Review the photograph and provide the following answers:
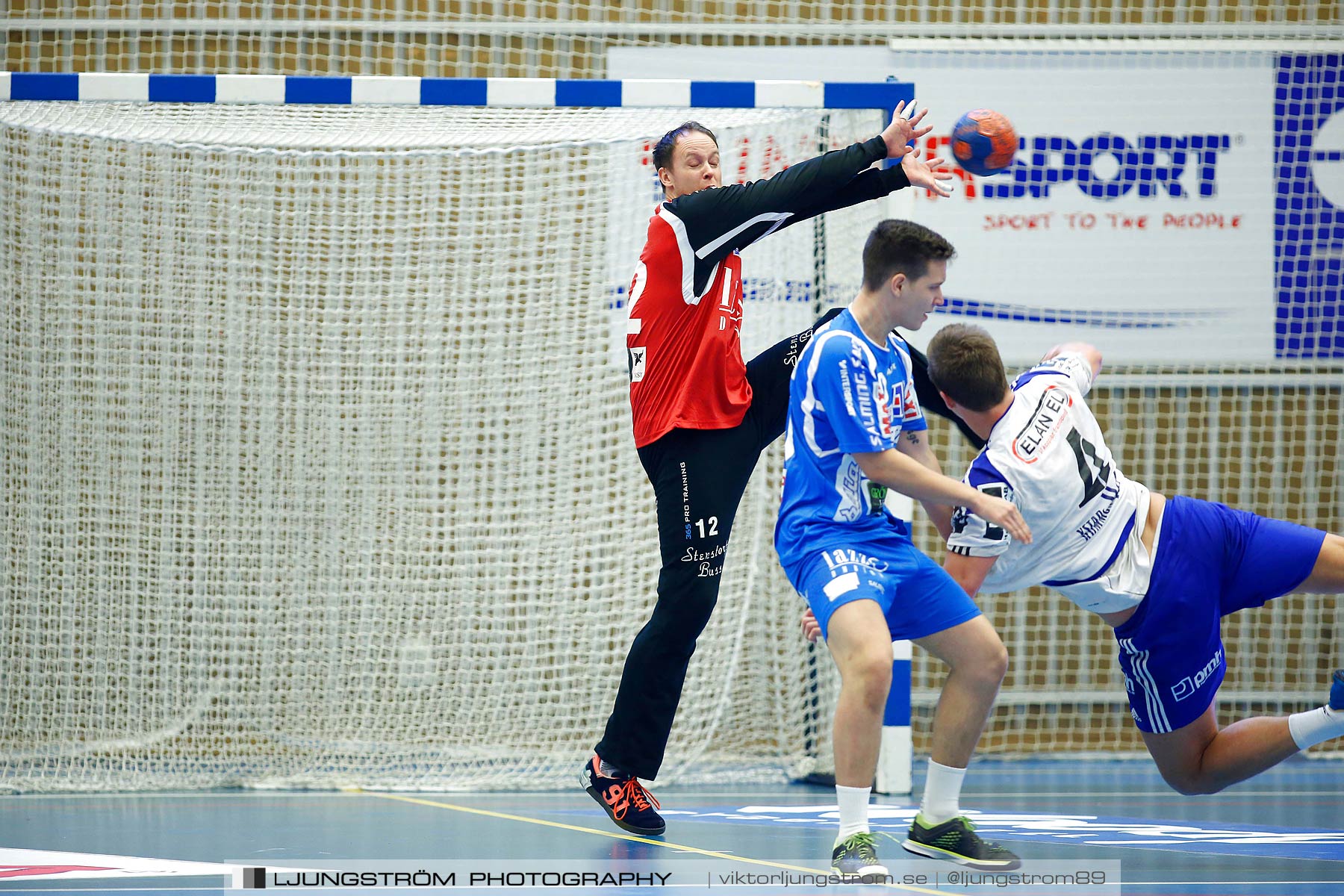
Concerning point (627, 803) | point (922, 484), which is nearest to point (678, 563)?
point (627, 803)

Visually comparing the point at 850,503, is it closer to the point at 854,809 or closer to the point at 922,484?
the point at 922,484

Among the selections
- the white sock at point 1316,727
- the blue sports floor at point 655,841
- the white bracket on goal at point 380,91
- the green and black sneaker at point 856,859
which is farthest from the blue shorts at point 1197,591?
the white bracket on goal at point 380,91

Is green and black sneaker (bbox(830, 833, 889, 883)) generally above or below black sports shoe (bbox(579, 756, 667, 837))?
above

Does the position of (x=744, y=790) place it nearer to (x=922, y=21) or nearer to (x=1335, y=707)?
(x=1335, y=707)

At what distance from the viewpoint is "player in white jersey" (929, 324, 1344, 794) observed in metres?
3.57

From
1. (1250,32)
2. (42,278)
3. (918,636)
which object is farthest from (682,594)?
(1250,32)

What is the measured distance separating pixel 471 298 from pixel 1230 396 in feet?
13.5

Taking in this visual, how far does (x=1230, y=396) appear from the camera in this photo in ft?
24.0

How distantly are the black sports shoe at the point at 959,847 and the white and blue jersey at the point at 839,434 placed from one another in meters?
0.76

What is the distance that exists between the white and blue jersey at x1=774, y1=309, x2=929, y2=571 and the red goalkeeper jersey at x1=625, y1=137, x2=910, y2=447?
21.6 inches

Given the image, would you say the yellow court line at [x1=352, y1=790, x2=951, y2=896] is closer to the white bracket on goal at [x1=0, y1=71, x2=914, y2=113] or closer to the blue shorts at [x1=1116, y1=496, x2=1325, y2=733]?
the blue shorts at [x1=1116, y1=496, x2=1325, y2=733]

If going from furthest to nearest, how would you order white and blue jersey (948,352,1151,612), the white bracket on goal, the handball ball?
the white bracket on goal → the handball ball → white and blue jersey (948,352,1151,612)

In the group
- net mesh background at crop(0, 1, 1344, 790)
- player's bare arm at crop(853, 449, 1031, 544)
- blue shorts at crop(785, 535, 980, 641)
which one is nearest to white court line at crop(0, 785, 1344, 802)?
net mesh background at crop(0, 1, 1344, 790)

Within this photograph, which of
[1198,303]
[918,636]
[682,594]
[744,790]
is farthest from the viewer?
[1198,303]
